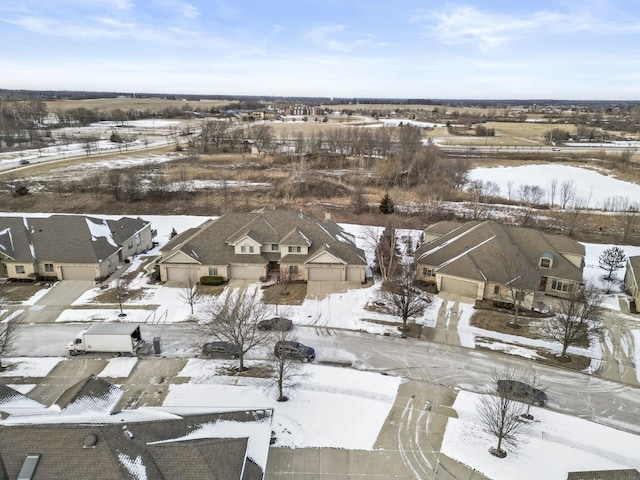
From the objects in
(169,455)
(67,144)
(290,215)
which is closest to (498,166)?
(290,215)

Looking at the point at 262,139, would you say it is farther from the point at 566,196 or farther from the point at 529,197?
the point at 566,196

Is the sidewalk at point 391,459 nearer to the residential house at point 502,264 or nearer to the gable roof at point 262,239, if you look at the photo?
the residential house at point 502,264

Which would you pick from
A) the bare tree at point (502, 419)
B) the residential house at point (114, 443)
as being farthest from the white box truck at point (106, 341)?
the bare tree at point (502, 419)

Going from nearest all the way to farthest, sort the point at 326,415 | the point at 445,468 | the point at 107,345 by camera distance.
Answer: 1. the point at 445,468
2. the point at 326,415
3. the point at 107,345

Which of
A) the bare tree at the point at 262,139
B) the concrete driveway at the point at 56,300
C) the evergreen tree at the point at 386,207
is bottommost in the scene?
the concrete driveway at the point at 56,300

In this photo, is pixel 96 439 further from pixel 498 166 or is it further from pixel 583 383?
pixel 498 166

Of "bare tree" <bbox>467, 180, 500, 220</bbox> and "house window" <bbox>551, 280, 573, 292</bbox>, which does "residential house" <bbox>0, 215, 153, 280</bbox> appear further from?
"bare tree" <bbox>467, 180, 500, 220</bbox>

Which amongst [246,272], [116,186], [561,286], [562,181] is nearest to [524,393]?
[561,286]

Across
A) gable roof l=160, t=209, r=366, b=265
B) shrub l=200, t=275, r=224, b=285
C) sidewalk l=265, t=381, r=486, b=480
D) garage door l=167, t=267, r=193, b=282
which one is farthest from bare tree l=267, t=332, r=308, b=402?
garage door l=167, t=267, r=193, b=282
